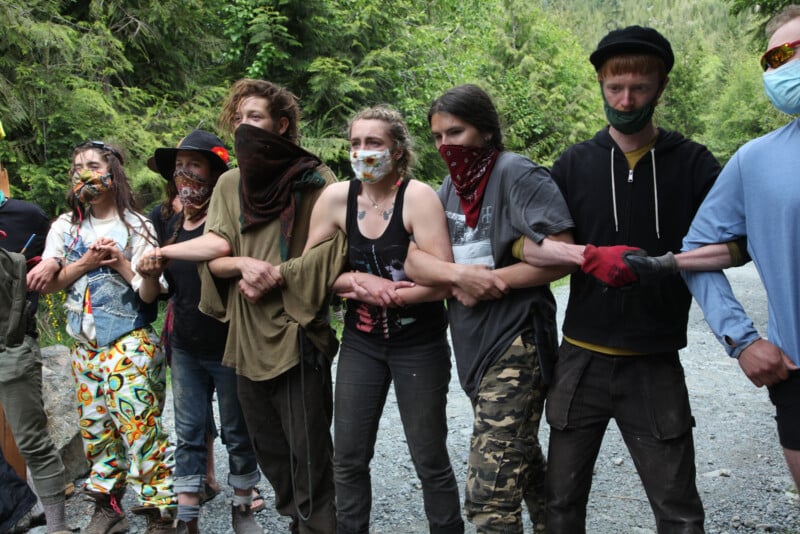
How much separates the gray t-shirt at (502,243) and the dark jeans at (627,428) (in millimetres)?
288

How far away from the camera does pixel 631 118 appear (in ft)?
9.82

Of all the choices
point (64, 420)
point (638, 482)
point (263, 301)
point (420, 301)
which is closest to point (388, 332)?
point (420, 301)

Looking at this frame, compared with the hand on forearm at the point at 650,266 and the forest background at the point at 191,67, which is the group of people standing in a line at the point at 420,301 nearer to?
the hand on forearm at the point at 650,266

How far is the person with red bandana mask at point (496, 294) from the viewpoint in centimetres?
312

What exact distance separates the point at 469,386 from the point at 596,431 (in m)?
0.60

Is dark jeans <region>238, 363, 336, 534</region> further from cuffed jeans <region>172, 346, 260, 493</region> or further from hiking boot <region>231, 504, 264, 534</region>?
hiking boot <region>231, 504, 264, 534</region>

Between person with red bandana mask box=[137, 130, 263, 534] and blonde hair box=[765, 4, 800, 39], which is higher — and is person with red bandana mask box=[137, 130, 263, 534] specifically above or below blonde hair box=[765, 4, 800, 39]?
below

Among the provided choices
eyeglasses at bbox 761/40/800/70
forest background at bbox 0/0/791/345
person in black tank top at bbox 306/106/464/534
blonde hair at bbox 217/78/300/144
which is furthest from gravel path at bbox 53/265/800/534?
eyeglasses at bbox 761/40/800/70

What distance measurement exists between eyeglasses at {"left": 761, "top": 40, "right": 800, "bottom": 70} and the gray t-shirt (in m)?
0.94

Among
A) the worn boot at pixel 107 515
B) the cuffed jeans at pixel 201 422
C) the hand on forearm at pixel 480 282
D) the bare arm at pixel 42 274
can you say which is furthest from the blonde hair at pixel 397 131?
the worn boot at pixel 107 515

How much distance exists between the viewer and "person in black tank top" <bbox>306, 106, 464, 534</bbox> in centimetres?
351

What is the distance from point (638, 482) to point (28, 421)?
13.6 feet

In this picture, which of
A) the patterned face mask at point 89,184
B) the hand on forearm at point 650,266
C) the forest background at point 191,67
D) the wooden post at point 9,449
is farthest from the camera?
the forest background at point 191,67

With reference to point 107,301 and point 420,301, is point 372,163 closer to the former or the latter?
point 420,301
